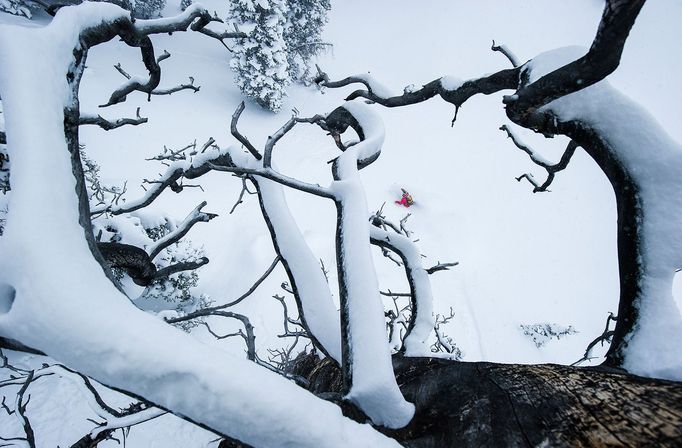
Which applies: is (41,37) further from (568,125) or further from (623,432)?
(568,125)

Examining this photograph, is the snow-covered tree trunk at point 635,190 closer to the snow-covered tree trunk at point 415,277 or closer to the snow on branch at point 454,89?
the snow on branch at point 454,89

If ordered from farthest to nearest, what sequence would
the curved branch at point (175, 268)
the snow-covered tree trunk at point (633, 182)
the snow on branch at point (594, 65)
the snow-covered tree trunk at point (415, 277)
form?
the curved branch at point (175, 268) → the snow-covered tree trunk at point (415, 277) → the snow-covered tree trunk at point (633, 182) → the snow on branch at point (594, 65)

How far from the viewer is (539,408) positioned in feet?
2.67

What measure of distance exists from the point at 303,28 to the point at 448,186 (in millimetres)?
12636

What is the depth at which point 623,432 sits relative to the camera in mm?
657

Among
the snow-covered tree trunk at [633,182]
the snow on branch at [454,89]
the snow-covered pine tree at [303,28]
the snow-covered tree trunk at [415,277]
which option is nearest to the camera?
the snow-covered tree trunk at [633,182]

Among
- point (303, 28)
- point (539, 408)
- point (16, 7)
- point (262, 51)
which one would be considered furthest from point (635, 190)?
point (16, 7)

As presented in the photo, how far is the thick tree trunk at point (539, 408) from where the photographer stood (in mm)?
672

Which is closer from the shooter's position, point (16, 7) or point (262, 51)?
point (262, 51)

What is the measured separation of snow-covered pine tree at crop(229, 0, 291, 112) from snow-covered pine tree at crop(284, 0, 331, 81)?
6.45 ft

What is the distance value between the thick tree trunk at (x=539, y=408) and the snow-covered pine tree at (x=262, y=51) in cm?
1719

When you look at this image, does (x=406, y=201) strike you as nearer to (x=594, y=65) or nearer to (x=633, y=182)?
(x=633, y=182)

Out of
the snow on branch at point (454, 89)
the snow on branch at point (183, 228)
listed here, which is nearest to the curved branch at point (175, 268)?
the snow on branch at point (183, 228)

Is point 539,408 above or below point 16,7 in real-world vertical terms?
below
